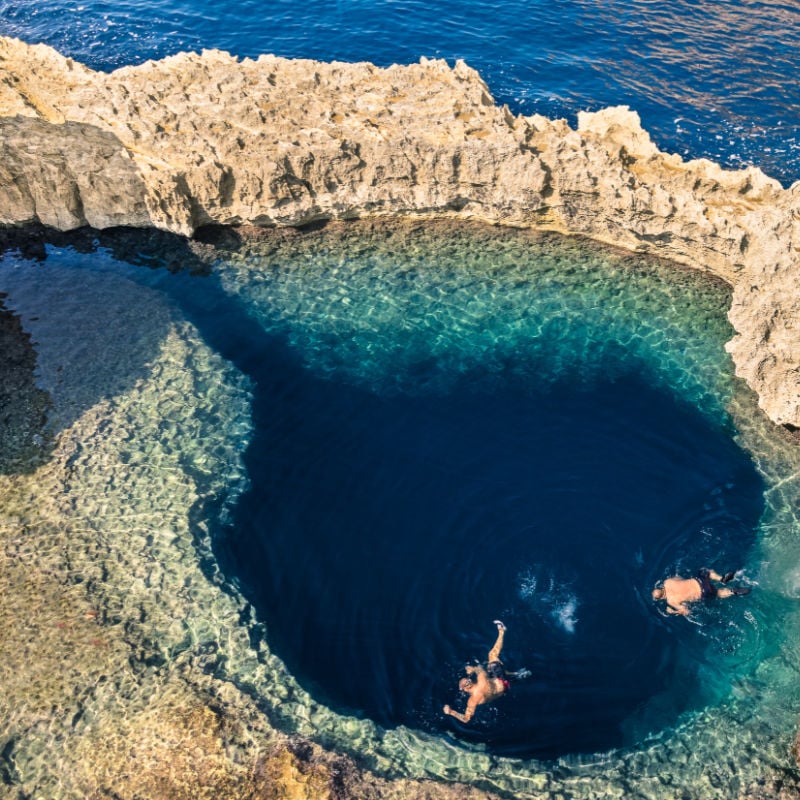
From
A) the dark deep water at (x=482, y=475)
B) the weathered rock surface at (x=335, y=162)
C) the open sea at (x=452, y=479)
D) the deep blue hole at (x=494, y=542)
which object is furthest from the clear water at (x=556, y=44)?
the deep blue hole at (x=494, y=542)

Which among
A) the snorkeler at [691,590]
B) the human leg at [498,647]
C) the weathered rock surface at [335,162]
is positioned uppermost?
the weathered rock surface at [335,162]

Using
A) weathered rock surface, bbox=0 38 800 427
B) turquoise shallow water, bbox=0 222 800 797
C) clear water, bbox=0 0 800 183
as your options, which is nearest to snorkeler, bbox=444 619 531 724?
turquoise shallow water, bbox=0 222 800 797

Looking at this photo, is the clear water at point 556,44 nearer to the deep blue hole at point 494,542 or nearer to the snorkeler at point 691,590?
the deep blue hole at point 494,542

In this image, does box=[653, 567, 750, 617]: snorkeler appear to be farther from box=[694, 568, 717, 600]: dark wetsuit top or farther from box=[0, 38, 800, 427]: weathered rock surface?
box=[0, 38, 800, 427]: weathered rock surface

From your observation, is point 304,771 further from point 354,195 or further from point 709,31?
point 709,31

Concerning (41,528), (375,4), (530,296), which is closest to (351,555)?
(41,528)

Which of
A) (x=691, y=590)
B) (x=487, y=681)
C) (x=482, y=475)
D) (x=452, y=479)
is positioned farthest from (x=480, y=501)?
(x=691, y=590)
